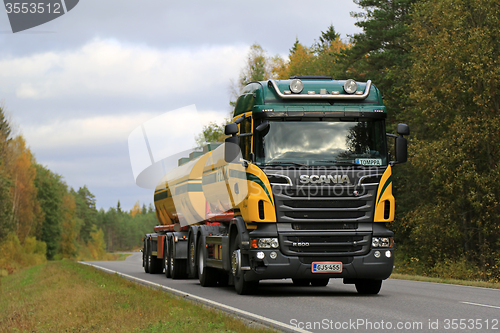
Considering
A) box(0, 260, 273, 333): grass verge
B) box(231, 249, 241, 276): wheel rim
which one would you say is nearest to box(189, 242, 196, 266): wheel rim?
box(0, 260, 273, 333): grass verge

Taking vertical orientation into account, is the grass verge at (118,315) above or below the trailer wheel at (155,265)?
above

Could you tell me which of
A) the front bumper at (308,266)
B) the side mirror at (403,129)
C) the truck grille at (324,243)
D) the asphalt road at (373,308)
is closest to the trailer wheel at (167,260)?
the asphalt road at (373,308)

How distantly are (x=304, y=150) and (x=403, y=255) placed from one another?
2810 centimetres

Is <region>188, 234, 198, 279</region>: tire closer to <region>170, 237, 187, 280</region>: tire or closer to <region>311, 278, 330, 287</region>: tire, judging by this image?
<region>170, 237, 187, 280</region>: tire

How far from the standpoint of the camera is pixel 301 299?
1277 cm

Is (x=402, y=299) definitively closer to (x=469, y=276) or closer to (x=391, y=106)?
(x=469, y=276)

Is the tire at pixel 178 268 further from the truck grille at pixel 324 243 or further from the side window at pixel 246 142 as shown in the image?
the truck grille at pixel 324 243

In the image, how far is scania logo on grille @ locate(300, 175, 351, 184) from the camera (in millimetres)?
12430

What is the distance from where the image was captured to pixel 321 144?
41.8 feet

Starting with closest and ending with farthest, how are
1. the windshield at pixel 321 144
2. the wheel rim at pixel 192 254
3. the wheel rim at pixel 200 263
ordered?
the windshield at pixel 321 144 < the wheel rim at pixel 200 263 < the wheel rim at pixel 192 254

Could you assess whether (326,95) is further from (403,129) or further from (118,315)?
(118,315)

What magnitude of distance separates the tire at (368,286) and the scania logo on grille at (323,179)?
2795 millimetres

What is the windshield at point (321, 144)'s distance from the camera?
12641mm

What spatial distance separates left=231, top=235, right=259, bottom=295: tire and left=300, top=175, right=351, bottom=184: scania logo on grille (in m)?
2.09
